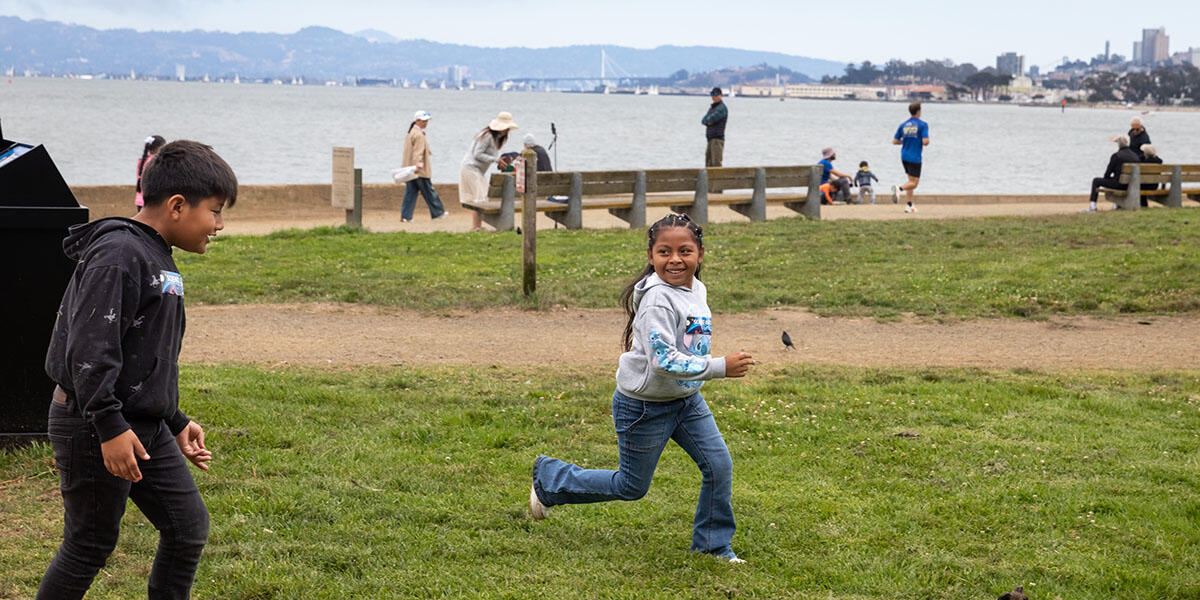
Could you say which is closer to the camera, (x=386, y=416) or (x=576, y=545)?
(x=576, y=545)

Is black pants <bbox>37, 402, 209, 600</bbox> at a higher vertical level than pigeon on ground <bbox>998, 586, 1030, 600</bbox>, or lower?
higher

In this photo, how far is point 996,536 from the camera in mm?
5246

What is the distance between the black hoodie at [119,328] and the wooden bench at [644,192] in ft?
39.9

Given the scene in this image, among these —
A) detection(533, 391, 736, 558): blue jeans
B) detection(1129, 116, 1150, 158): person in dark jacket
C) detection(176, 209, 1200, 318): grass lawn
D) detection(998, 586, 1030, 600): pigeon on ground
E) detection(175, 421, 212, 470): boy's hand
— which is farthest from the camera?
detection(1129, 116, 1150, 158): person in dark jacket

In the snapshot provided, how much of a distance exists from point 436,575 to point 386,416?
7.77 feet

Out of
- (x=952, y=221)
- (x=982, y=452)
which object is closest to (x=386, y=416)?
(x=982, y=452)

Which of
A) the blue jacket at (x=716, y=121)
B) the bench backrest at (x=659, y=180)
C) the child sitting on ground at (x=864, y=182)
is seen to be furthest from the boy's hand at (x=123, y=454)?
the child sitting on ground at (x=864, y=182)

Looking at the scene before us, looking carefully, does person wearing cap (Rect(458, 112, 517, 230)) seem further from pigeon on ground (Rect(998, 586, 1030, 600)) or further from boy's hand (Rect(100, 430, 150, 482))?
boy's hand (Rect(100, 430, 150, 482))

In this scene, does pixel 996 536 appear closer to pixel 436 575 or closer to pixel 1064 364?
pixel 436 575

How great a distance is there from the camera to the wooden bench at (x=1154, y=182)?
2019 cm

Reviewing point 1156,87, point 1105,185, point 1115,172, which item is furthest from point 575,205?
point 1156,87

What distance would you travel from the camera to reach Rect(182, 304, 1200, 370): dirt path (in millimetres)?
9055

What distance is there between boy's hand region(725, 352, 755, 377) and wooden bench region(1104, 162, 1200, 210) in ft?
58.6

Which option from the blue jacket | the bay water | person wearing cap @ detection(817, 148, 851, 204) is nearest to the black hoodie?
the blue jacket
